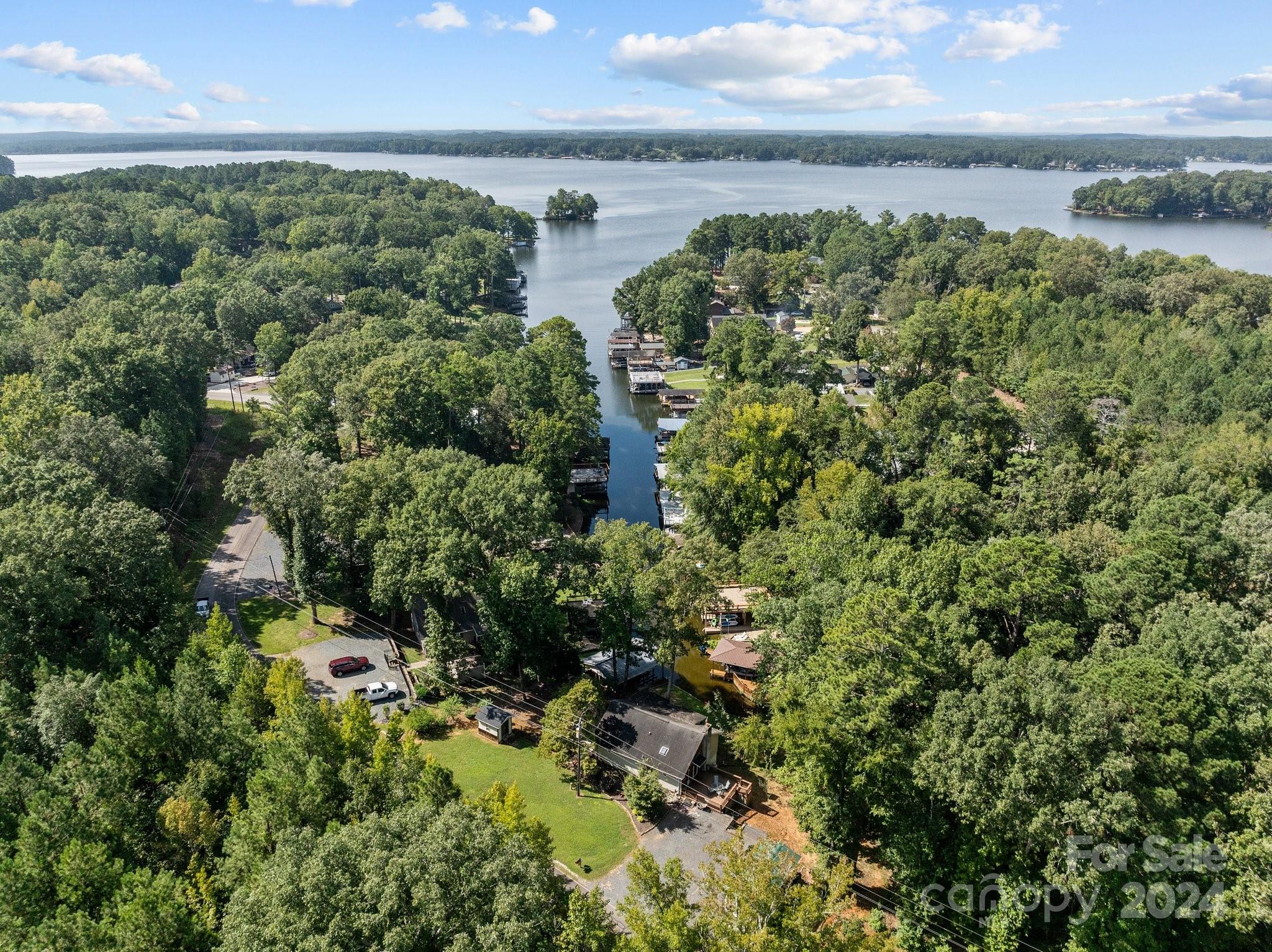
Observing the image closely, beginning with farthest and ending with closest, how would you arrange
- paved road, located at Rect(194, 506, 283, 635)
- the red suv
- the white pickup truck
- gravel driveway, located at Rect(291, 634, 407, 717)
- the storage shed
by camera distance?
paved road, located at Rect(194, 506, 283, 635)
the red suv
gravel driveway, located at Rect(291, 634, 407, 717)
the white pickup truck
the storage shed

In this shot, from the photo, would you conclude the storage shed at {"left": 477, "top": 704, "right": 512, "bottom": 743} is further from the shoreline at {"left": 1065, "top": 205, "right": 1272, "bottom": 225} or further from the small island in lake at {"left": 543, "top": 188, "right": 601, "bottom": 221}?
the shoreline at {"left": 1065, "top": 205, "right": 1272, "bottom": 225}

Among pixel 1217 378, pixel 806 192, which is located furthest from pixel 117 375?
pixel 806 192

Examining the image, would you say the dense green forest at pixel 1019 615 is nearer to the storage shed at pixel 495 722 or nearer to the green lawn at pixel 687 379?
the storage shed at pixel 495 722

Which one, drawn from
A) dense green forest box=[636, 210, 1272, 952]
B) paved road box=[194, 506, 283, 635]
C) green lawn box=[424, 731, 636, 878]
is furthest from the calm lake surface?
green lawn box=[424, 731, 636, 878]

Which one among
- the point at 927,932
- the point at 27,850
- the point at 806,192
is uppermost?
the point at 806,192

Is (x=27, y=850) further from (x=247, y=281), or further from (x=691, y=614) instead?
(x=247, y=281)

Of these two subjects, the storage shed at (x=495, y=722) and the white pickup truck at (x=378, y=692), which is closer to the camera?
the storage shed at (x=495, y=722)

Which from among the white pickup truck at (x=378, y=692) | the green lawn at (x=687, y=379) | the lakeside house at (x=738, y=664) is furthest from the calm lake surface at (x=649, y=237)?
the white pickup truck at (x=378, y=692)
